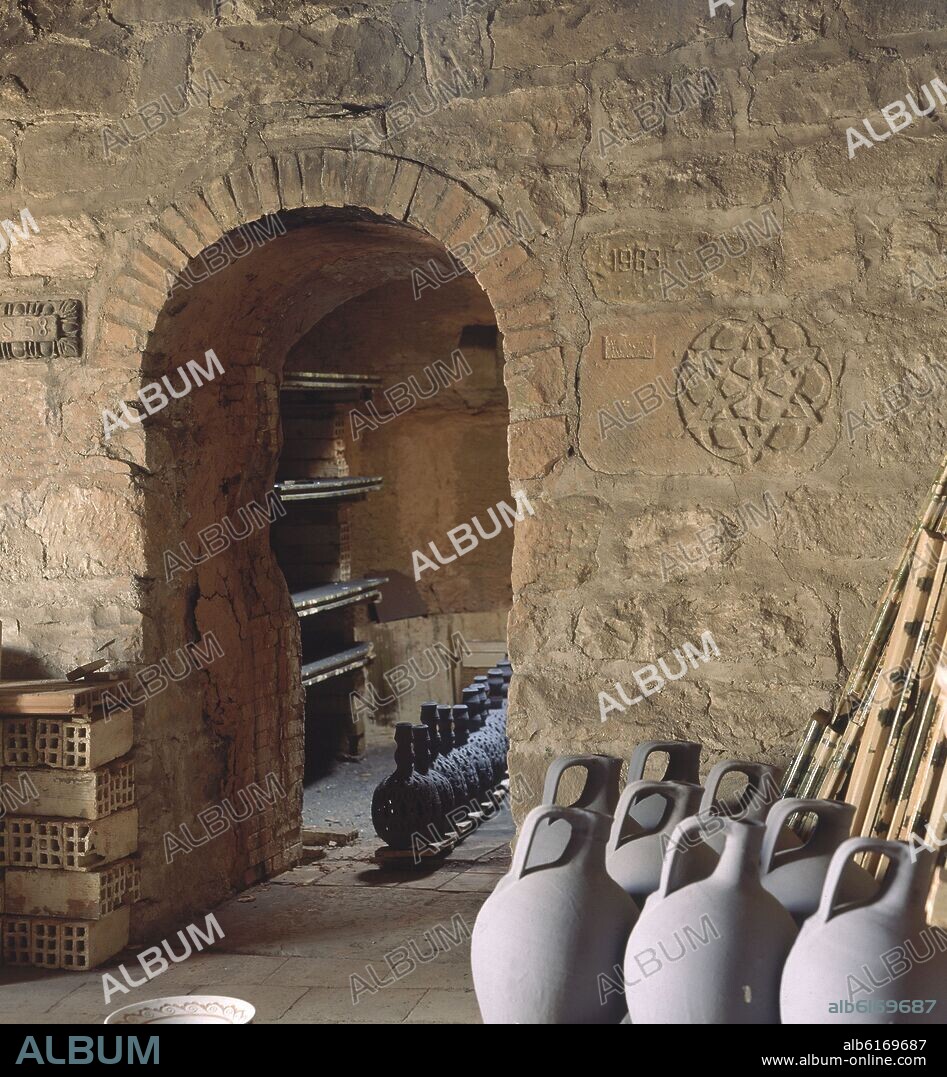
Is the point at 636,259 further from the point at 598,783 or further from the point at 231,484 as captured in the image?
the point at 231,484

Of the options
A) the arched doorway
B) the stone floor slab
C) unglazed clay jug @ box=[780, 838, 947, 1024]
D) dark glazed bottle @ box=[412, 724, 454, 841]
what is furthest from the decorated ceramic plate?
dark glazed bottle @ box=[412, 724, 454, 841]

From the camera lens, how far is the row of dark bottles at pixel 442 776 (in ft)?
15.5

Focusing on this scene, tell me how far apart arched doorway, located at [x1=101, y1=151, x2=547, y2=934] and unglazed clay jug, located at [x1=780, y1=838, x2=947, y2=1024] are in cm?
182

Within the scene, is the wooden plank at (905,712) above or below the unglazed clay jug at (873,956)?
above

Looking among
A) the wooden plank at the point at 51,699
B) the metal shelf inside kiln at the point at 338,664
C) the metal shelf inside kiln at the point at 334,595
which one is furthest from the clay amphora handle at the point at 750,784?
the metal shelf inside kiln at the point at 338,664

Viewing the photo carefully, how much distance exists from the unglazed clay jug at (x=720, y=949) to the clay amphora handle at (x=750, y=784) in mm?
478

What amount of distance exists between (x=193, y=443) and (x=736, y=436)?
170 centimetres

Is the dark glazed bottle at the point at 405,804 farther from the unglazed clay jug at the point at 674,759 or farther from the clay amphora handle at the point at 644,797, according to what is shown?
the clay amphora handle at the point at 644,797

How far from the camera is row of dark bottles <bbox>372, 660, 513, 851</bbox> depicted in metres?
4.71

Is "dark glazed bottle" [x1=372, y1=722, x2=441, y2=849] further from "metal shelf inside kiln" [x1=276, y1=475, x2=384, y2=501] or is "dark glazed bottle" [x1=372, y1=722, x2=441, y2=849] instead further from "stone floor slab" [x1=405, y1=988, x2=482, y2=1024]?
"stone floor slab" [x1=405, y1=988, x2=482, y2=1024]

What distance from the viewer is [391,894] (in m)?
4.16

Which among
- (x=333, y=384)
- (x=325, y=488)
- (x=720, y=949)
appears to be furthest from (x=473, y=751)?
(x=720, y=949)

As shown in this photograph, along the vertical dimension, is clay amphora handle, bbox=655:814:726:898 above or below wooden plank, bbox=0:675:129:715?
below

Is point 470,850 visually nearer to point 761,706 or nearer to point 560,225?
point 761,706
